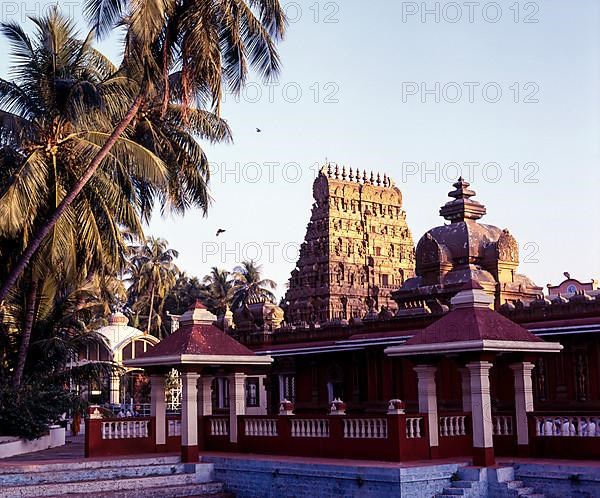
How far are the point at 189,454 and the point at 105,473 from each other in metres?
1.90

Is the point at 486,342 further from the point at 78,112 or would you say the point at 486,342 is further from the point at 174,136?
the point at 174,136

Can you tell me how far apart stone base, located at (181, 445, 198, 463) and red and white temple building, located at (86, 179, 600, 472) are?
0.02 metres

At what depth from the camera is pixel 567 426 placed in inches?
641

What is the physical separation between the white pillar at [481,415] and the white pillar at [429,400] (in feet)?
2.44

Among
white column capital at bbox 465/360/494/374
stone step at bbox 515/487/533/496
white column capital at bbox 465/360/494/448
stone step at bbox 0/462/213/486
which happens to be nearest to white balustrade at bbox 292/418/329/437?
stone step at bbox 0/462/213/486

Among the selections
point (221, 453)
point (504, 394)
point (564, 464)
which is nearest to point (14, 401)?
point (221, 453)

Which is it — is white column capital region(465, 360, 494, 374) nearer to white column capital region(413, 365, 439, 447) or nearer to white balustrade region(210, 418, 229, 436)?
white column capital region(413, 365, 439, 447)

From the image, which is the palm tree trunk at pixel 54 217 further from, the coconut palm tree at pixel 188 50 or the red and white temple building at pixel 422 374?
the red and white temple building at pixel 422 374

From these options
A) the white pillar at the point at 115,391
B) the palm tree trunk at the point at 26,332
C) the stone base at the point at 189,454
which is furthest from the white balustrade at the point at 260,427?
the white pillar at the point at 115,391

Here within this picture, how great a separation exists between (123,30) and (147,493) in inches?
425

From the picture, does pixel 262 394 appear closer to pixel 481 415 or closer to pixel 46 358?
pixel 46 358

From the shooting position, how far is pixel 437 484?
1523 centimetres

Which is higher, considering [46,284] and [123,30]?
[123,30]

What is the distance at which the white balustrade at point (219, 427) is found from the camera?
2055 centimetres
